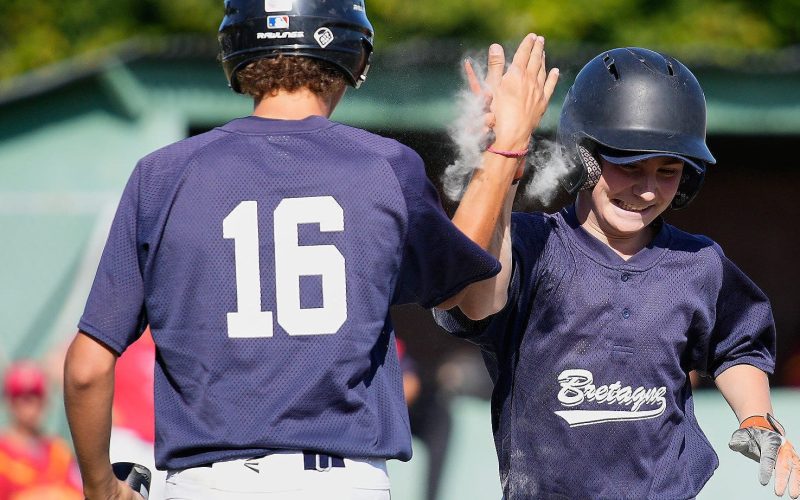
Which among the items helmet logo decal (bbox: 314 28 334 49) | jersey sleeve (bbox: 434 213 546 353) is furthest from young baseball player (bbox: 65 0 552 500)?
jersey sleeve (bbox: 434 213 546 353)

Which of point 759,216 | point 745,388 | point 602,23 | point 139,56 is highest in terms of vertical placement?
point 745,388

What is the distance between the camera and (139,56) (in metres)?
9.76

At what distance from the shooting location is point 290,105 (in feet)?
10.6

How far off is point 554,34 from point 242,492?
40.0 feet

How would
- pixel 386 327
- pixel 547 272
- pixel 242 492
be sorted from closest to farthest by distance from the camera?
1. pixel 242 492
2. pixel 386 327
3. pixel 547 272

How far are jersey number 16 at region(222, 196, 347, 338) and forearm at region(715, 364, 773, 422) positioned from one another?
1760mm

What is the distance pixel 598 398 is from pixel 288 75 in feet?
4.95

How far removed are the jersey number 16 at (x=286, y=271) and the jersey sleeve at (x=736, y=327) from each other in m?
1.71

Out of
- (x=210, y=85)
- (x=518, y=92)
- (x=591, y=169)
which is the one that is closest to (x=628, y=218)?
(x=591, y=169)

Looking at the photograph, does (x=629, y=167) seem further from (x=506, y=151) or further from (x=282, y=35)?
(x=282, y=35)

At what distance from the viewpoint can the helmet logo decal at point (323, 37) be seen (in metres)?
3.24

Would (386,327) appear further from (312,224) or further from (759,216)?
(759,216)

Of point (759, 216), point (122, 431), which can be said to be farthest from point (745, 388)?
point (759, 216)

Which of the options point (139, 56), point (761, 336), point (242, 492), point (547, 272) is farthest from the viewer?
point (139, 56)
